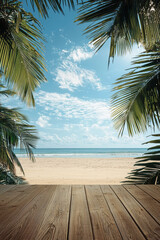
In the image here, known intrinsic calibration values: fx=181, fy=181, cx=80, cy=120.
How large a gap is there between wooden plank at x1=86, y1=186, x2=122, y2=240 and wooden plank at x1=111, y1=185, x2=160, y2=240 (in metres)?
0.16

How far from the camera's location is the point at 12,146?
3.11 m

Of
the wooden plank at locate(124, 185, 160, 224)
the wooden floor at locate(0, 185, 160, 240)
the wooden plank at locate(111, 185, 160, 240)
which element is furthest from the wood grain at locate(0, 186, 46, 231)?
the wooden plank at locate(124, 185, 160, 224)

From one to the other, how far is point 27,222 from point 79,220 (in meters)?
0.33

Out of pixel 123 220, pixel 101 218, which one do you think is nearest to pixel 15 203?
pixel 101 218

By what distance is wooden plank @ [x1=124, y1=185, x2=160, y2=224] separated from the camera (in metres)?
1.28

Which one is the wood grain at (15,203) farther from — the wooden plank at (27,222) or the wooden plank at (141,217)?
the wooden plank at (141,217)

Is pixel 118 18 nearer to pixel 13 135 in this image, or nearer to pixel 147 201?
pixel 147 201

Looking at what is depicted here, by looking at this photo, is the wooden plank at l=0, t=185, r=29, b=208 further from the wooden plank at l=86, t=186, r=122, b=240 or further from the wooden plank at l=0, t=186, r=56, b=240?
the wooden plank at l=86, t=186, r=122, b=240

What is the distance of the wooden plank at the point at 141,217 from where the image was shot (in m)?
1.00

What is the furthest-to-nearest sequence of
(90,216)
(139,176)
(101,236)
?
(139,176) < (90,216) < (101,236)

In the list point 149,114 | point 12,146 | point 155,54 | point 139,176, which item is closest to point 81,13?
point 155,54

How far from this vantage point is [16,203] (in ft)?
4.88

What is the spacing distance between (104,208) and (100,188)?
567 mm

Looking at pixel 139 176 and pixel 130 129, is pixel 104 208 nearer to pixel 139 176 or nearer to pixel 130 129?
pixel 139 176
